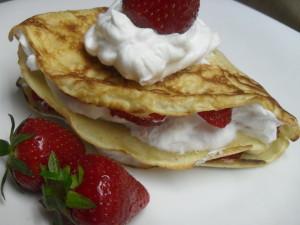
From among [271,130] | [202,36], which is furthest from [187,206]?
[202,36]

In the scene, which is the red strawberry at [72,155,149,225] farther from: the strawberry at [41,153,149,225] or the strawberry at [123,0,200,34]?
the strawberry at [123,0,200,34]

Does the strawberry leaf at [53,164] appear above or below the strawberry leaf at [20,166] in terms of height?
above

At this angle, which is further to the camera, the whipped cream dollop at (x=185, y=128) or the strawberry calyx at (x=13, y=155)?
the whipped cream dollop at (x=185, y=128)

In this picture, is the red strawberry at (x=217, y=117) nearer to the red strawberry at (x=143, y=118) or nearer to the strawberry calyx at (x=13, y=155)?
the red strawberry at (x=143, y=118)

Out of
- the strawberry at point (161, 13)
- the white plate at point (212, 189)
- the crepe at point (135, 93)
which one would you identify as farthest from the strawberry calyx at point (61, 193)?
the strawberry at point (161, 13)

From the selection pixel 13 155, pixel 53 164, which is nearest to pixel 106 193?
pixel 53 164

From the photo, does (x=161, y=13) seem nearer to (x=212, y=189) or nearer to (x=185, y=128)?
(x=185, y=128)

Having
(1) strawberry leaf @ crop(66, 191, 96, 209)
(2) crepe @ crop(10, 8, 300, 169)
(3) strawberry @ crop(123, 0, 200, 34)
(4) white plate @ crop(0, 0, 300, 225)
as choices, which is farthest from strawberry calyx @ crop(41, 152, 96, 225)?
(3) strawberry @ crop(123, 0, 200, 34)
